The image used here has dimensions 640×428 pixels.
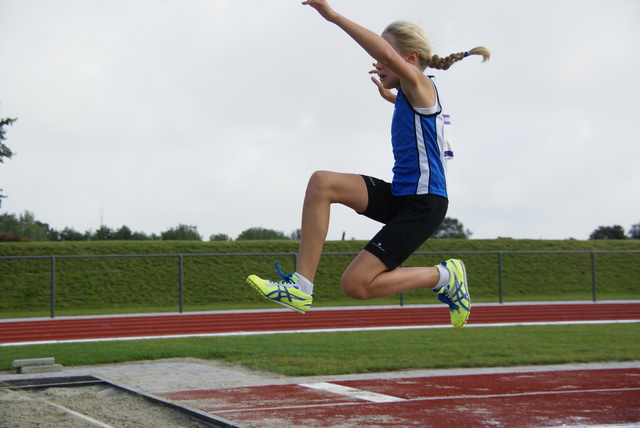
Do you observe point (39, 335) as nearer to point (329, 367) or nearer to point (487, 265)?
point (329, 367)

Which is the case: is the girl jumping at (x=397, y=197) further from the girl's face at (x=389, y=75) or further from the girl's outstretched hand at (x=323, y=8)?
the girl's outstretched hand at (x=323, y=8)

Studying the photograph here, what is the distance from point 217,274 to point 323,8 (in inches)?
841

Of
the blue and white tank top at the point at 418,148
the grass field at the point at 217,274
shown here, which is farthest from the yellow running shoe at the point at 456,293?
the grass field at the point at 217,274

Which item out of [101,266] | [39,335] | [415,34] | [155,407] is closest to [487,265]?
[101,266]

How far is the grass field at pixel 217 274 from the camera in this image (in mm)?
22328

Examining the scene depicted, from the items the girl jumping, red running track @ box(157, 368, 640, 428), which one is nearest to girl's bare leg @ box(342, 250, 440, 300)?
the girl jumping

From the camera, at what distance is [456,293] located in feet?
14.4

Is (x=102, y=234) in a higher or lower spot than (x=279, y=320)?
higher

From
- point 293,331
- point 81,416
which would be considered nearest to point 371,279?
point 81,416

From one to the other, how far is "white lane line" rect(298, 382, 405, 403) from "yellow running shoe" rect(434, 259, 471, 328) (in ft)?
11.8

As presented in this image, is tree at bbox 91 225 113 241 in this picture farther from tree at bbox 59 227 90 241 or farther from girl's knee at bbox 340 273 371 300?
girl's knee at bbox 340 273 371 300

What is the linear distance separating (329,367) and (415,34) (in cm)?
665

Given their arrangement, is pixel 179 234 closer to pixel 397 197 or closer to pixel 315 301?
pixel 315 301

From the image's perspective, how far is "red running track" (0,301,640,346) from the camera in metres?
15.1
